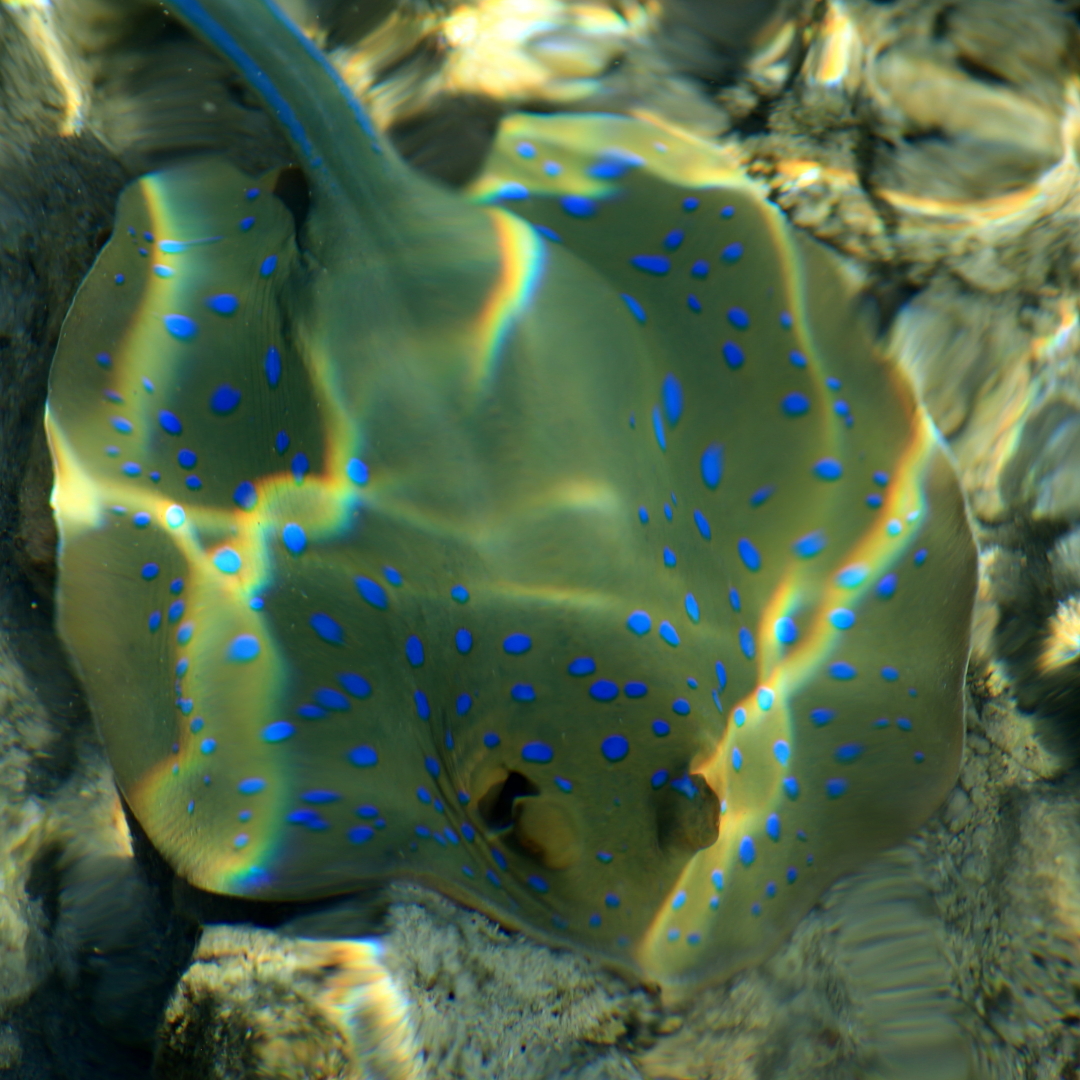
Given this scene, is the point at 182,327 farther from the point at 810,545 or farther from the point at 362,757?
the point at 810,545

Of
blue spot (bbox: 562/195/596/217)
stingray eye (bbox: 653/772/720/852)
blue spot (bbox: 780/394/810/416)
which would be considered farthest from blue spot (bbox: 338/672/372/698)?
blue spot (bbox: 562/195/596/217)

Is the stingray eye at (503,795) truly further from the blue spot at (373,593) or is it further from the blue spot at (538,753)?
the blue spot at (373,593)

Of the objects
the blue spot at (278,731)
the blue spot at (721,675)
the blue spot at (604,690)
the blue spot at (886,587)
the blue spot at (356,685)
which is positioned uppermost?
the blue spot at (604,690)

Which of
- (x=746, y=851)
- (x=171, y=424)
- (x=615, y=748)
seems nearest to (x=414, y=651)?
(x=615, y=748)

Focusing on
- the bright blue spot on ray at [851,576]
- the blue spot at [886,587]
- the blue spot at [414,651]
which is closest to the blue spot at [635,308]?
the bright blue spot on ray at [851,576]

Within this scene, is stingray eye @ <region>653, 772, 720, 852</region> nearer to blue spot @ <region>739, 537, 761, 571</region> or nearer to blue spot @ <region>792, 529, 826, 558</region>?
blue spot @ <region>739, 537, 761, 571</region>
